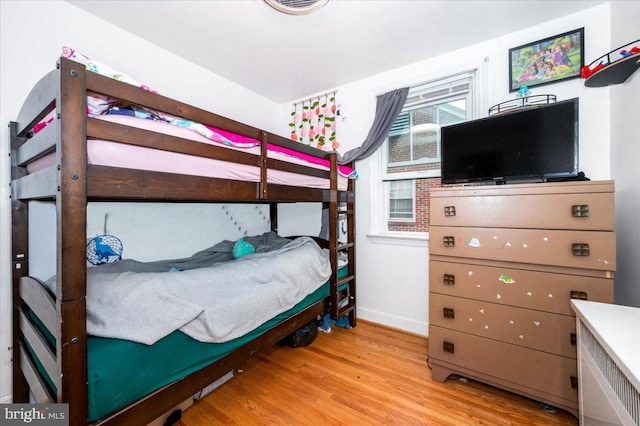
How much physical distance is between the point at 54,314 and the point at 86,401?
320mm

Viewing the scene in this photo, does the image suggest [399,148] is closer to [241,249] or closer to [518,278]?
[518,278]

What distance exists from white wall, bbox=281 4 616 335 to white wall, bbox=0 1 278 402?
46.7 inches

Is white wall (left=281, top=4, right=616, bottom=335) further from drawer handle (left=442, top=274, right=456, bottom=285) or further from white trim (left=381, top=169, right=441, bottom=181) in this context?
drawer handle (left=442, top=274, right=456, bottom=285)

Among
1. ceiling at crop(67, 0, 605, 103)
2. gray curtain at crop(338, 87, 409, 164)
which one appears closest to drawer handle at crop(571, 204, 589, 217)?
ceiling at crop(67, 0, 605, 103)

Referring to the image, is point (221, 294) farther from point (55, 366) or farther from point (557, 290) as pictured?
point (557, 290)

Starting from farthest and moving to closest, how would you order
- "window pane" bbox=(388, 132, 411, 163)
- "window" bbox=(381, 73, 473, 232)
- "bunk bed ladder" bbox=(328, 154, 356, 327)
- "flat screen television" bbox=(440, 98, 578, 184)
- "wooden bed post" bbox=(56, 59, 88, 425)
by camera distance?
"window pane" bbox=(388, 132, 411, 163) < "window" bbox=(381, 73, 473, 232) < "bunk bed ladder" bbox=(328, 154, 356, 327) < "flat screen television" bbox=(440, 98, 578, 184) < "wooden bed post" bbox=(56, 59, 88, 425)

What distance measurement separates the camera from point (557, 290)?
4.70 ft

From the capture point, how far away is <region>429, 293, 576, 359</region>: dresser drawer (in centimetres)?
141

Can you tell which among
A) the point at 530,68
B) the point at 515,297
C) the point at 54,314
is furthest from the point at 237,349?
the point at 530,68

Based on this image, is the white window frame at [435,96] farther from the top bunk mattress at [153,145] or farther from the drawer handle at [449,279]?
the top bunk mattress at [153,145]

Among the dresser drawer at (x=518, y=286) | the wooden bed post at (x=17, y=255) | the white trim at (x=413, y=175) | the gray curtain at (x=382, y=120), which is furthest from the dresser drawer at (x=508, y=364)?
the wooden bed post at (x=17, y=255)

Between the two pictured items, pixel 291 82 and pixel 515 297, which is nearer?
pixel 515 297

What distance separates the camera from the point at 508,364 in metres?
1.55

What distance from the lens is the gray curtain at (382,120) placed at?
2471 mm
